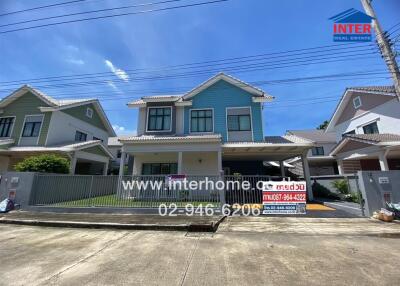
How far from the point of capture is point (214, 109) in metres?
15.5

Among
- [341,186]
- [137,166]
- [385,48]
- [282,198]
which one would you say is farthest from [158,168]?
[385,48]

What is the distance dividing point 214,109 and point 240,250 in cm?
1180

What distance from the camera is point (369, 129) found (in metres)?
17.4

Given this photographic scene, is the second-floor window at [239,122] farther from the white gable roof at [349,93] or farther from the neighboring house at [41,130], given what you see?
the neighboring house at [41,130]

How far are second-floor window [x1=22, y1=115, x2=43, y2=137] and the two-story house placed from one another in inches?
346

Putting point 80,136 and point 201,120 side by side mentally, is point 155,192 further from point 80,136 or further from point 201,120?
point 80,136

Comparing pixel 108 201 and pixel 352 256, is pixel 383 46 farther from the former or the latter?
pixel 108 201

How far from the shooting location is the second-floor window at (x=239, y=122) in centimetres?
1486

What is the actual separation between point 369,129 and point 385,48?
42.3 feet

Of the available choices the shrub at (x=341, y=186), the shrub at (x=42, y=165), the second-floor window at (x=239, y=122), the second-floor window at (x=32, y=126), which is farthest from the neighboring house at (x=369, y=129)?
the second-floor window at (x=32, y=126)

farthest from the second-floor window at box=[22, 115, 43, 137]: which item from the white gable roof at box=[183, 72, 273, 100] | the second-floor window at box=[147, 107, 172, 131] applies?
the white gable roof at box=[183, 72, 273, 100]

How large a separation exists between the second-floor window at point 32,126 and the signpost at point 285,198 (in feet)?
64.2

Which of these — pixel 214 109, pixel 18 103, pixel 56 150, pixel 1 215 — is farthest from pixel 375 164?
pixel 18 103

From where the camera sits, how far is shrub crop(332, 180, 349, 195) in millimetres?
12758
